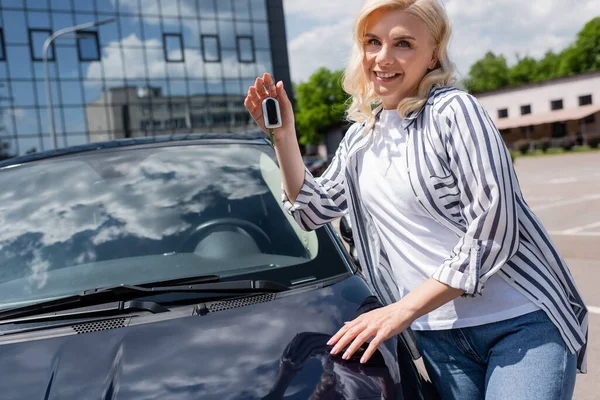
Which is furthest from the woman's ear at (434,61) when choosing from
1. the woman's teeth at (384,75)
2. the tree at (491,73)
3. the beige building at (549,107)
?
the tree at (491,73)

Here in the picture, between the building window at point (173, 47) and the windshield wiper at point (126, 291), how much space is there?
108ft

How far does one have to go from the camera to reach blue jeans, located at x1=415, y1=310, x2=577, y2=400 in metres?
1.45

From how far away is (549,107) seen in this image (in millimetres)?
46812

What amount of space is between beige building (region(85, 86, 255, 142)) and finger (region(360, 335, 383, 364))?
1230 inches

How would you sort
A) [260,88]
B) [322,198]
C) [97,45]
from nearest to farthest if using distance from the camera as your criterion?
[260,88] → [322,198] → [97,45]

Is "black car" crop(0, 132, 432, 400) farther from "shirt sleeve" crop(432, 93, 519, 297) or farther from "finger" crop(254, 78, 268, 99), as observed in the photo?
"finger" crop(254, 78, 268, 99)

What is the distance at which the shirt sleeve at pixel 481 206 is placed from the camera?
1.42m

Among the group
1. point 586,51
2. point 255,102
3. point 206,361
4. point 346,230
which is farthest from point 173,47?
point 586,51

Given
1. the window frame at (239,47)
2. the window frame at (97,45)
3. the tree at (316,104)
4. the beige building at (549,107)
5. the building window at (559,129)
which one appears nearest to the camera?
the window frame at (97,45)

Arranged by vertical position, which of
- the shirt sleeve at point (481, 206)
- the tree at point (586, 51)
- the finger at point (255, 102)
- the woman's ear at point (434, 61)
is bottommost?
the shirt sleeve at point (481, 206)

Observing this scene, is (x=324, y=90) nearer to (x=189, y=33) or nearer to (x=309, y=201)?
(x=189, y=33)

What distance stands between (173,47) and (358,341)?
3375cm

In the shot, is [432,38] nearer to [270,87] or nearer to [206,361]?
[270,87]

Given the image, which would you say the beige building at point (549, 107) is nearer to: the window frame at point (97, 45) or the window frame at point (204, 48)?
the window frame at point (204, 48)
